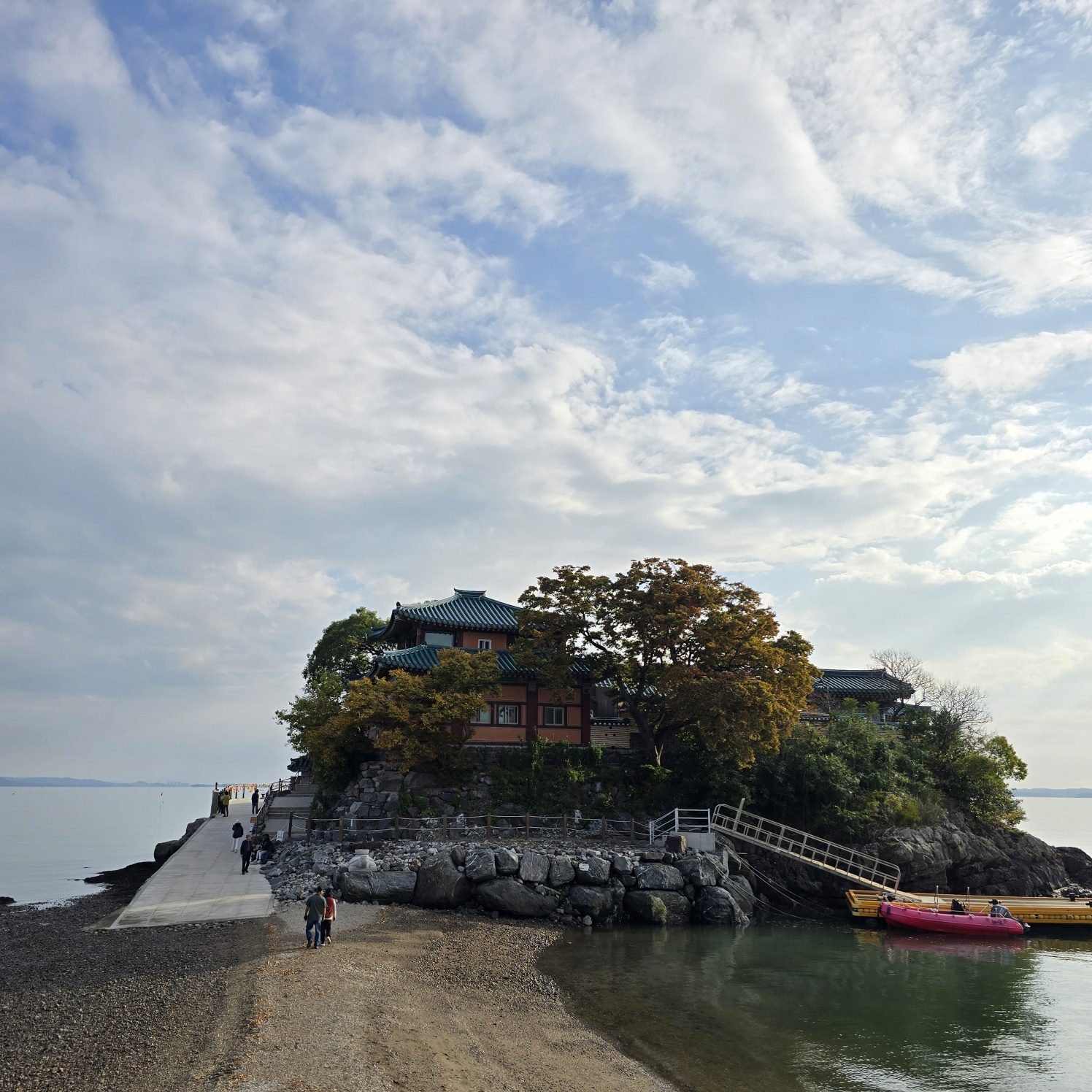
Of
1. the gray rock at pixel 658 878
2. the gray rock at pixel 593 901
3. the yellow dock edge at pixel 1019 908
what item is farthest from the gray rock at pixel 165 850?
the yellow dock edge at pixel 1019 908

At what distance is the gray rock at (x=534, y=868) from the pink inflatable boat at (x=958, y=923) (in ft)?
45.4

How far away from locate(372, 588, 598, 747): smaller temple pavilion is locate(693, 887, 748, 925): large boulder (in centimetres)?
1347

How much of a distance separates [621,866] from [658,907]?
1.95 m

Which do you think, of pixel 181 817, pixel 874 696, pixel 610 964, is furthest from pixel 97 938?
pixel 181 817

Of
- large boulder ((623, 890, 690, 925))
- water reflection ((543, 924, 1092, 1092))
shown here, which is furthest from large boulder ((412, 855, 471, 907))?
large boulder ((623, 890, 690, 925))

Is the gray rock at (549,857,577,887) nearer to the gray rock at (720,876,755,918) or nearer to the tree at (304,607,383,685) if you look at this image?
the gray rock at (720,876,755,918)

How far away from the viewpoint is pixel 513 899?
29.8 meters

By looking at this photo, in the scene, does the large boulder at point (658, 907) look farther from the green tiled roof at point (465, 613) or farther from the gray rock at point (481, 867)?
the green tiled roof at point (465, 613)

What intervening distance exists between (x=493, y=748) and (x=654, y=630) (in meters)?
10.7

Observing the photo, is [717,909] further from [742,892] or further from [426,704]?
[426,704]

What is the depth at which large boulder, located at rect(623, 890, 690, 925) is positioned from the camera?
3086 cm

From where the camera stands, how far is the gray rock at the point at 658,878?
31.7 metres

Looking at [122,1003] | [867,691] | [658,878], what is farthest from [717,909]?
[867,691]

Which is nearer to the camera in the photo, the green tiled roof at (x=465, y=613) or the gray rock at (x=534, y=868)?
the gray rock at (x=534, y=868)
